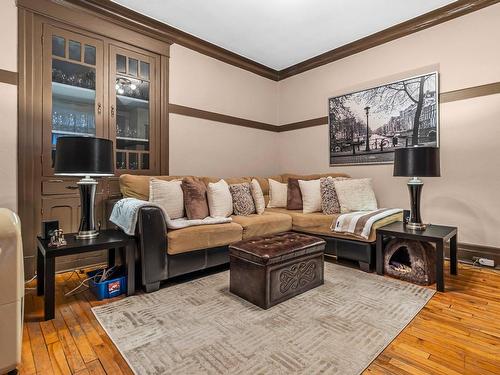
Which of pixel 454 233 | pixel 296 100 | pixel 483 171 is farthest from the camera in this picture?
pixel 296 100

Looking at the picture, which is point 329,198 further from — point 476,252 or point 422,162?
point 476,252

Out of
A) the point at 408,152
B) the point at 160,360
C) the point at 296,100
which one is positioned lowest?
the point at 160,360

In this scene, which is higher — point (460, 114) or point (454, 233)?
point (460, 114)

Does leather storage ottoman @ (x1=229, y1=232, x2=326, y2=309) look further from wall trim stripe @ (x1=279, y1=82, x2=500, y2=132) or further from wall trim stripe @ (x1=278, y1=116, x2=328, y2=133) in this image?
wall trim stripe @ (x1=278, y1=116, x2=328, y2=133)

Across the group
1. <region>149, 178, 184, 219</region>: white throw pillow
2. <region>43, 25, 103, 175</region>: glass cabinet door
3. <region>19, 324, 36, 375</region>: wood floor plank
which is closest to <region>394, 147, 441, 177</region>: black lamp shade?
<region>149, 178, 184, 219</region>: white throw pillow

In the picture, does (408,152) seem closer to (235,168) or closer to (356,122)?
(356,122)

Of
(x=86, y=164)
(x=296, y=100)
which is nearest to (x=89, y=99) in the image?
(x=86, y=164)

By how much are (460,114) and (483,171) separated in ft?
2.17

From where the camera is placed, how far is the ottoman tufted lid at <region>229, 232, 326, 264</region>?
6.50ft

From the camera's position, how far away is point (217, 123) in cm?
404

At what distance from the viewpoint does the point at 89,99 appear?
9.46ft

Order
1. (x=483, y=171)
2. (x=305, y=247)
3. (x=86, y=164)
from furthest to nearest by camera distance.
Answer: (x=483, y=171) < (x=305, y=247) < (x=86, y=164)

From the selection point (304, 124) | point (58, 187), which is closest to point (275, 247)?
point (58, 187)

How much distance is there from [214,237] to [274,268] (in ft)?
2.51
